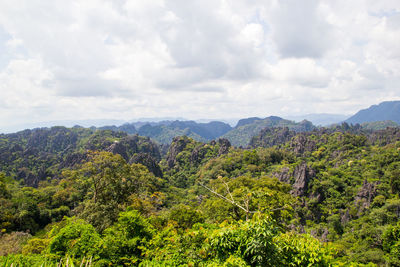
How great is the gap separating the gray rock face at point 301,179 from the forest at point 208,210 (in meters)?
0.25

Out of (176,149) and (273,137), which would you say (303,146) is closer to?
(273,137)

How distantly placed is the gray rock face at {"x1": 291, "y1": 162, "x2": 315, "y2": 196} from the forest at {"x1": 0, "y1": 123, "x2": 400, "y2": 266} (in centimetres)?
25

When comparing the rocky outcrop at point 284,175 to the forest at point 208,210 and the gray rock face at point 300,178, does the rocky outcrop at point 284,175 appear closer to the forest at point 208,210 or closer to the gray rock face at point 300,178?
the gray rock face at point 300,178

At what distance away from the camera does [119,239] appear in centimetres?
1121

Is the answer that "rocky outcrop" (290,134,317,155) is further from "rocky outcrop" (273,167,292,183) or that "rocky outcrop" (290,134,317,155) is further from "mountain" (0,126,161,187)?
"mountain" (0,126,161,187)

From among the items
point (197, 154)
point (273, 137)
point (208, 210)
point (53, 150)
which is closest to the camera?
point (208, 210)

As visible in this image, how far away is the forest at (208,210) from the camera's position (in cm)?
704

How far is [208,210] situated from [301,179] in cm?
3786

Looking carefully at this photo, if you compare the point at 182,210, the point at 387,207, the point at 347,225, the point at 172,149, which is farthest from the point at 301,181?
the point at 172,149

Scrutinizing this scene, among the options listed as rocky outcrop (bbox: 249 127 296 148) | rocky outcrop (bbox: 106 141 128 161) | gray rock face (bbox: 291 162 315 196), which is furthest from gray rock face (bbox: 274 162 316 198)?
rocky outcrop (bbox: 249 127 296 148)

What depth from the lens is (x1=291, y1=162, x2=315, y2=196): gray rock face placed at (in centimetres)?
5170

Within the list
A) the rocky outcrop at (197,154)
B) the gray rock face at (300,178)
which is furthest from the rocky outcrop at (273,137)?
the gray rock face at (300,178)

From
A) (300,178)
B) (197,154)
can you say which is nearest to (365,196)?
(300,178)

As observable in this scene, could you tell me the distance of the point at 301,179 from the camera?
53094 millimetres
